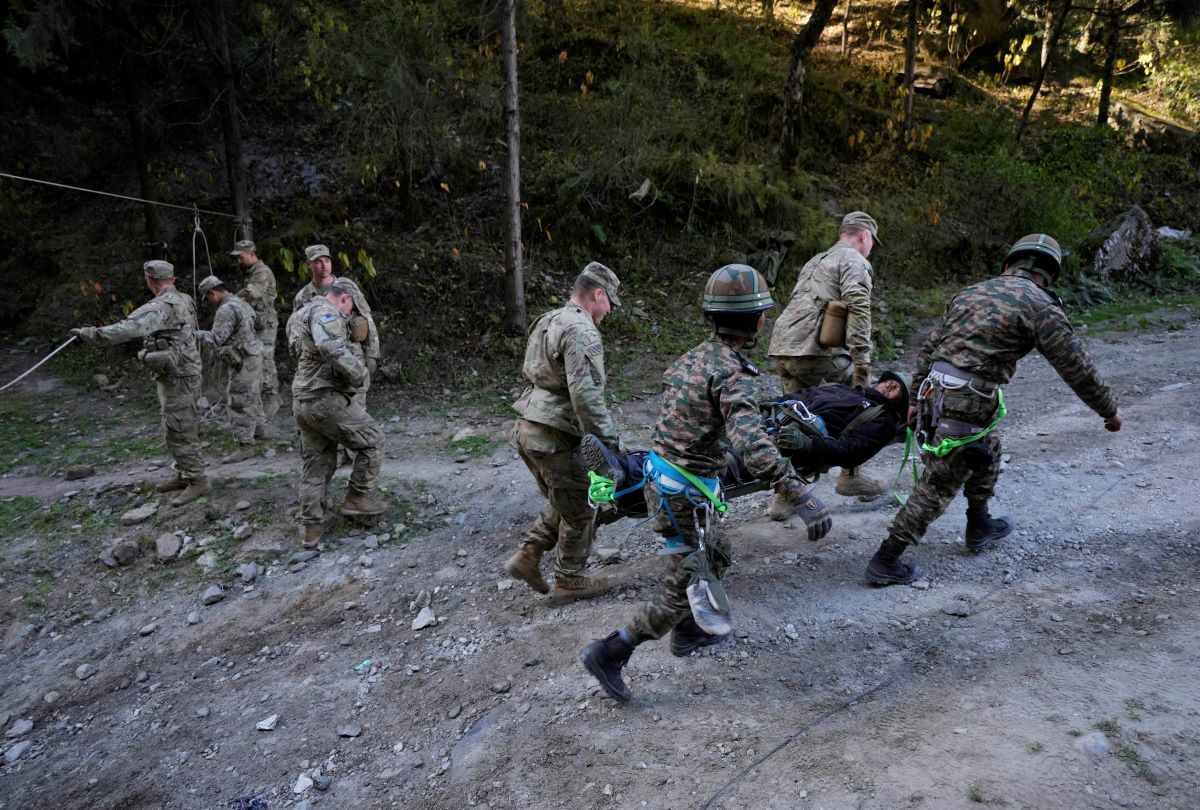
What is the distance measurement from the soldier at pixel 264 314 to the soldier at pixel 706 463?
6505 mm

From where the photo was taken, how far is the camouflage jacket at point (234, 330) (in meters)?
7.71

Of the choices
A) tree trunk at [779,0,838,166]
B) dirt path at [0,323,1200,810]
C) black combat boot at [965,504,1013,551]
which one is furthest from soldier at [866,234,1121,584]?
tree trunk at [779,0,838,166]

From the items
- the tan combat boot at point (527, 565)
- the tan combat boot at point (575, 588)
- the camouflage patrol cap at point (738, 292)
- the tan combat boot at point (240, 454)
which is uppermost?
the camouflage patrol cap at point (738, 292)

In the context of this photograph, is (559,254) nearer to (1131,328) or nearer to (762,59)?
(762,59)

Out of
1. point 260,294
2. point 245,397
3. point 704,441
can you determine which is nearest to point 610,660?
point 704,441

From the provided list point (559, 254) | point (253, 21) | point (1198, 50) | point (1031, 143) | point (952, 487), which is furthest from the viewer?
point (1198, 50)

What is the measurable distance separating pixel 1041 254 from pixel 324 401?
5.27m

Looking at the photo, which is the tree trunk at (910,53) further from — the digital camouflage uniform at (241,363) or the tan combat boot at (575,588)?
the tan combat boot at (575,588)

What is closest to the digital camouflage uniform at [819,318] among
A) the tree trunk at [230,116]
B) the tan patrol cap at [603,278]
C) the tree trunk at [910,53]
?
the tan patrol cap at [603,278]

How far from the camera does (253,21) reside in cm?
1155

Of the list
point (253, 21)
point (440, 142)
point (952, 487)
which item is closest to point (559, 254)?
point (440, 142)

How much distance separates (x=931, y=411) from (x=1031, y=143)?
1386 centimetres

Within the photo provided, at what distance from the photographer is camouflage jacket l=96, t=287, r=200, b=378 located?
6.72 m

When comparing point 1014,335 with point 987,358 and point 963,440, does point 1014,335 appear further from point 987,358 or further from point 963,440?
point 963,440
